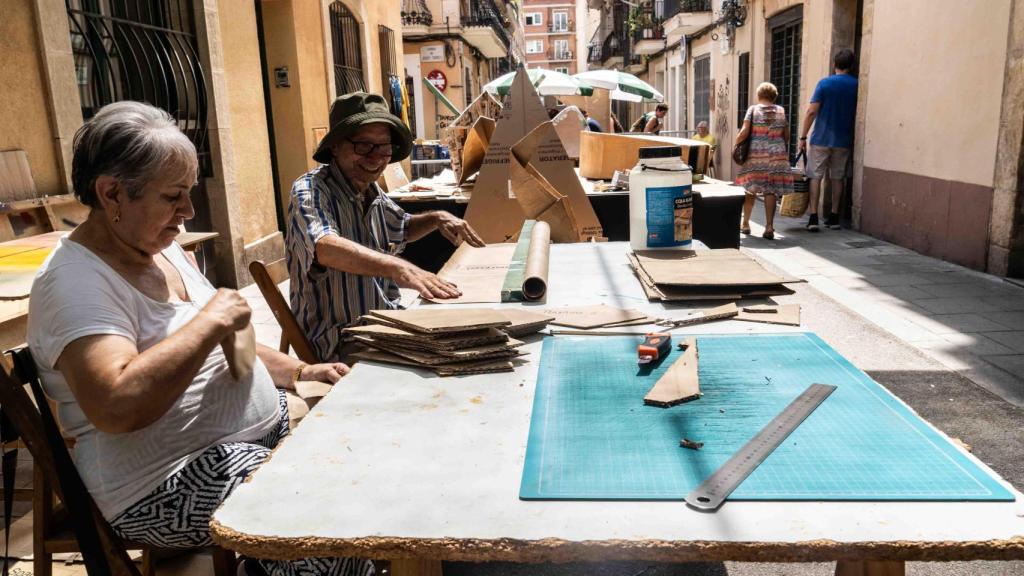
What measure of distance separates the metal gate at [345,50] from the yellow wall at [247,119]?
7.53 ft

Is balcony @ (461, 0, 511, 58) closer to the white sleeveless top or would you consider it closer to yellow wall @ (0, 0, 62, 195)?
yellow wall @ (0, 0, 62, 195)

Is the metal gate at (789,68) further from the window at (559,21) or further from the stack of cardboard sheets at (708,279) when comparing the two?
the window at (559,21)

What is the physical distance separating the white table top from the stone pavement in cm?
310

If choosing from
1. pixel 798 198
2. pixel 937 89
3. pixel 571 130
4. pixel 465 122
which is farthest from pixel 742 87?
pixel 465 122

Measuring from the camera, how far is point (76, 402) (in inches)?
61.5

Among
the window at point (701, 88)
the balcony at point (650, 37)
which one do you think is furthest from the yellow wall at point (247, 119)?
the balcony at point (650, 37)

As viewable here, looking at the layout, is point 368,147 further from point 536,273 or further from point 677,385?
point 677,385

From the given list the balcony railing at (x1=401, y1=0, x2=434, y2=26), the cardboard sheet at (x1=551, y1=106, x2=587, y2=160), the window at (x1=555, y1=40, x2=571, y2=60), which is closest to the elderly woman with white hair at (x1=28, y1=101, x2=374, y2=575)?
the cardboard sheet at (x1=551, y1=106, x2=587, y2=160)

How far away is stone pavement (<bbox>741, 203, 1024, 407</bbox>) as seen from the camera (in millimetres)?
4184

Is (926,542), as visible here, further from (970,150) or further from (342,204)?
(970,150)

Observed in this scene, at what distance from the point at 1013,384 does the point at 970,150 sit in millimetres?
3287

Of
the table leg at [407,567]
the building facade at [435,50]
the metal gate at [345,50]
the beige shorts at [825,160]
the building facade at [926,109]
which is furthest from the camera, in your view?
the building facade at [435,50]

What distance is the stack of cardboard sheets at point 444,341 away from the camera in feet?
5.54

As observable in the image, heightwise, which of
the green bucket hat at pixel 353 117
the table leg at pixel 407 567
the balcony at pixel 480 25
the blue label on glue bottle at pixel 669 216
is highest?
the balcony at pixel 480 25
